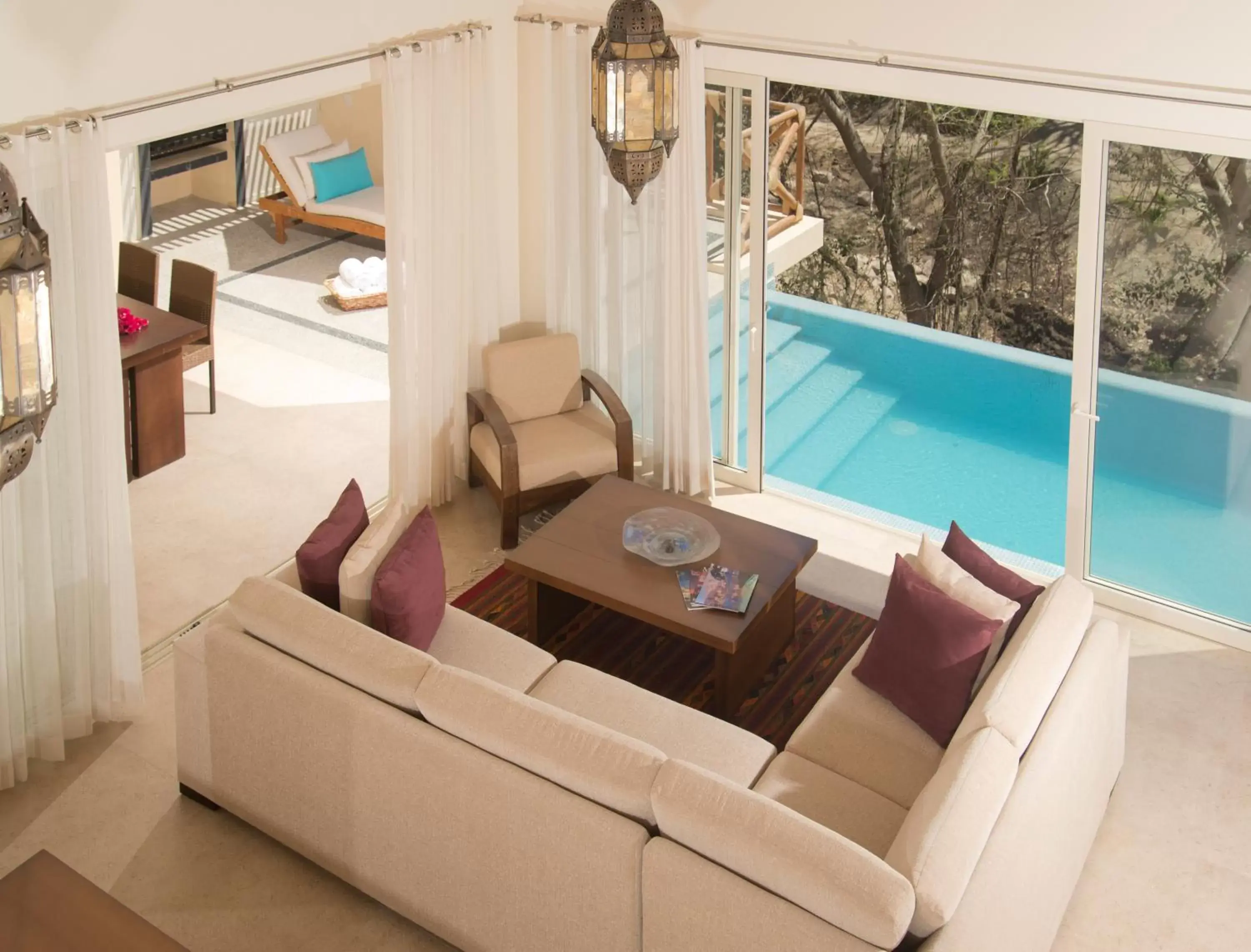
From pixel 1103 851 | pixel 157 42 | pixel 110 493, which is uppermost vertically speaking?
pixel 157 42

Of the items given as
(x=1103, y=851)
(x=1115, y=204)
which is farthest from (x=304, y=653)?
(x=1115, y=204)

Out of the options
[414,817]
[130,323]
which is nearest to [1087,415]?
[414,817]

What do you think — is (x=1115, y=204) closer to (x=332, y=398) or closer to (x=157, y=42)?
(x=157, y=42)

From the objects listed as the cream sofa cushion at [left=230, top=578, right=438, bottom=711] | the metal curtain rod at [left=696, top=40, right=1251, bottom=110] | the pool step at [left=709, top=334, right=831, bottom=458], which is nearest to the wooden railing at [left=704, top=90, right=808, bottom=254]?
the metal curtain rod at [left=696, top=40, right=1251, bottom=110]

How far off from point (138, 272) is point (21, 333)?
20.0 feet

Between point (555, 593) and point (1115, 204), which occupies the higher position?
point (1115, 204)

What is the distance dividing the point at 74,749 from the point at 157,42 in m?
2.51

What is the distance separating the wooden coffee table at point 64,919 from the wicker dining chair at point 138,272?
4412mm

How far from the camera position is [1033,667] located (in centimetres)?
400

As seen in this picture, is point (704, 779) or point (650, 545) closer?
point (704, 779)

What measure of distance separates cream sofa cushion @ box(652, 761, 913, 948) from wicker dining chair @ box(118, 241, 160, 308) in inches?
198

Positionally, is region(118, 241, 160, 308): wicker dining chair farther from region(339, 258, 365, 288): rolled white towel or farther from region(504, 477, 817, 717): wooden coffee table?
region(504, 477, 817, 717): wooden coffee table

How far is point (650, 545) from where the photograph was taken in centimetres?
530

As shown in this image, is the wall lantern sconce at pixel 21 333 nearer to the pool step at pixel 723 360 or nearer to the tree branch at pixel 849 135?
the pool step at pixel 723 360
